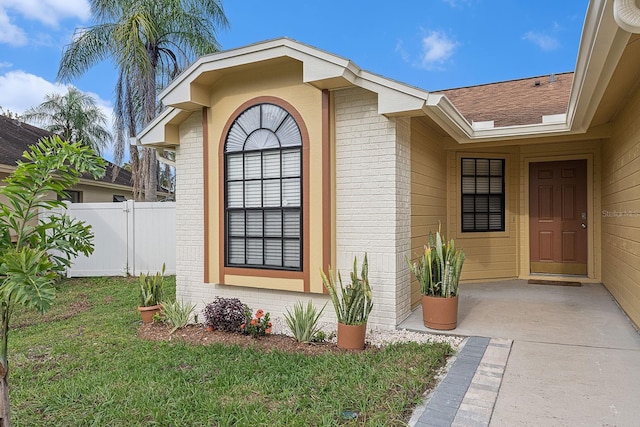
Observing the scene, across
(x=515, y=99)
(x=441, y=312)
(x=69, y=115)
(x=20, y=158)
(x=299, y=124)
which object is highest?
(x=69, y=115)

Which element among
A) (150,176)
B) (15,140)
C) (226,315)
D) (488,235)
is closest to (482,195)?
(488,235)

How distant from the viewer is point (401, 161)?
4.99m

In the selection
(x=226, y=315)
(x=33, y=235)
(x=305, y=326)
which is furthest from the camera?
(x=226, y=315)

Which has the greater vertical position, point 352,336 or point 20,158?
point 20,158

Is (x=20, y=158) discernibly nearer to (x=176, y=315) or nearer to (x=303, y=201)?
(x=176, y=315)

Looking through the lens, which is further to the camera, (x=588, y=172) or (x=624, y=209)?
(x=588, y=172)

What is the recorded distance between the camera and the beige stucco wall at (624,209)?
4416 millimetres

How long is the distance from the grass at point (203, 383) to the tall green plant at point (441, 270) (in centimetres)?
76

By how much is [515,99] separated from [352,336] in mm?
7112

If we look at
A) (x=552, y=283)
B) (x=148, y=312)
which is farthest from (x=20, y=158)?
(x=552, y=283)

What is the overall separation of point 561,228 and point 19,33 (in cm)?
2223

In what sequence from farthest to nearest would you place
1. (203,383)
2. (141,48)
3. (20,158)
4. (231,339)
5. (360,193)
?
(141,48)
(20,158)
(360,193)
(231,339)
(203,383)

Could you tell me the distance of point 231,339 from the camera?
4.68 m

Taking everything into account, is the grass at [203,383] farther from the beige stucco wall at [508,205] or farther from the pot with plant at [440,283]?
the beige stucco wall at [508,205]
